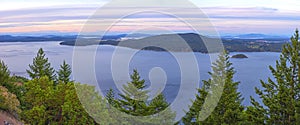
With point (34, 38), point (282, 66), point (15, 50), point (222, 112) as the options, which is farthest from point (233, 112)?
point (15, 50)

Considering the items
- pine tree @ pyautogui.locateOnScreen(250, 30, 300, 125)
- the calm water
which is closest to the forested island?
pine tree @ pyautogui.locateOnScreen(250, 30, 300, 125)

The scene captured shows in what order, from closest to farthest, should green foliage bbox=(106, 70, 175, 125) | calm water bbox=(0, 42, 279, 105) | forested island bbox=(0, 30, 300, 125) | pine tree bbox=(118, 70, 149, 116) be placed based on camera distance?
forested island bbox=(0, 30, 300, 125) → green foliage bbox=(106, 70, 175, 125) → pine tree bbox=(118, 70, 149, 116) → calm water bbox=(0, 42, 279, 105)

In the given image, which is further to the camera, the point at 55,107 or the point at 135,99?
the point at 55,107

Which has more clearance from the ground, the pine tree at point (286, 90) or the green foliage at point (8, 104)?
the pine tree at point (286, 90)

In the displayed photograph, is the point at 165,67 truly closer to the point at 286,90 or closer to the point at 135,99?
the point at 135,99

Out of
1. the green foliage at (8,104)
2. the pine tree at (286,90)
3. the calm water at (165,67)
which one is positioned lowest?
the green foliage at (8,104)

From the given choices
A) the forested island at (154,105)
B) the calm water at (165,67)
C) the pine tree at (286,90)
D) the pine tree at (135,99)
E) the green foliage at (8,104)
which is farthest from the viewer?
the calm water at (165,67)

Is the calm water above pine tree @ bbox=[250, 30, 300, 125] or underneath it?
above

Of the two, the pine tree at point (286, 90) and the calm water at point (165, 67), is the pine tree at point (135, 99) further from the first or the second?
the calm water at point (165, 67)

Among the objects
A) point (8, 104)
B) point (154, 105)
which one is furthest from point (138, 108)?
point (8, 104)

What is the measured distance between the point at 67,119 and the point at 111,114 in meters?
2.88

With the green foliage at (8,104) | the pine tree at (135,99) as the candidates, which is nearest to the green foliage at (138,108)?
the pine tree at (135,99)

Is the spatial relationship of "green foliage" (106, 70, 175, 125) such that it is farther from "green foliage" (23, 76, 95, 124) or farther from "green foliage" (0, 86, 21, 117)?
"green foliage" (0, 86, 21, 117)

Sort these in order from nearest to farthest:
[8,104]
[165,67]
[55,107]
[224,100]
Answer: [224,100], [55,107], [8,104], [165,67]
